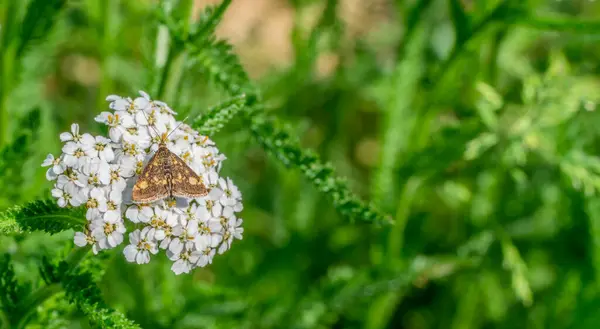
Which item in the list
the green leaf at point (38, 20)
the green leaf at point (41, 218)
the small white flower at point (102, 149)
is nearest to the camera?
the green leaf at point (41, 218)

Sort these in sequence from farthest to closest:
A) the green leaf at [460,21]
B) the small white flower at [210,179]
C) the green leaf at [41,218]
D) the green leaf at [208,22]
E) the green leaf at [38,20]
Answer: the green leaf at [460,21] < the green leaf at [38,20] < the green leaf at [208,22] < the small white flower at [210,179] < the green leaf at [41,218]

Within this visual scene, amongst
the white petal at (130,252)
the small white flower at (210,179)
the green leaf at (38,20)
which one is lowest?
the white petal at (130,252)

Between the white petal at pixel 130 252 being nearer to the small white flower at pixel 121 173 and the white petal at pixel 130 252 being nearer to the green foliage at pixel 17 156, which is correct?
the small white flower at pixel 121 173

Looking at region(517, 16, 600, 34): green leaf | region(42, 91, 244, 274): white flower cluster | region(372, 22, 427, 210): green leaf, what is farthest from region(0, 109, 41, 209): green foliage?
region(517, 16, 600, 34): green leaf

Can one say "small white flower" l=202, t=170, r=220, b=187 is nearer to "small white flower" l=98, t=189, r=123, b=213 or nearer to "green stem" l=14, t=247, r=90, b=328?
"small white flower" l=98, t=189, r=123, b=213

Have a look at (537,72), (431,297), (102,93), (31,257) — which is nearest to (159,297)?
(31,257)

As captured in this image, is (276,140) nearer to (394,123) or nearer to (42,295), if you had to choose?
(42,295)

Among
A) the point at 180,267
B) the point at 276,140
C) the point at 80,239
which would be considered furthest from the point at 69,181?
the point at 276,140

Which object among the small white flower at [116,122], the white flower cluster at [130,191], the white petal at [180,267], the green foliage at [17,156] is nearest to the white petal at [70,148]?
the white flower cluster at [130,191]
